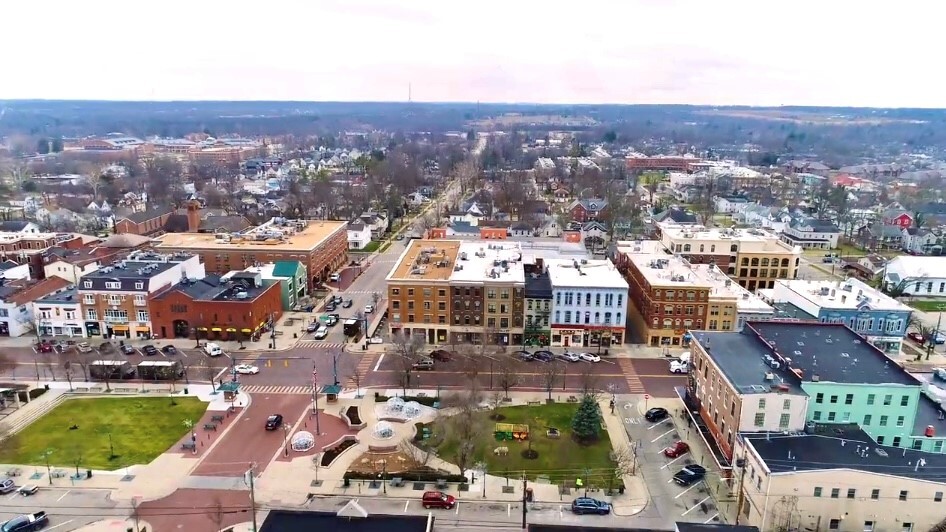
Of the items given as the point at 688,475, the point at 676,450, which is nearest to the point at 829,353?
the point at 676,450

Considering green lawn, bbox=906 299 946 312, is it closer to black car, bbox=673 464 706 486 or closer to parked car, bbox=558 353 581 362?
parked car, bbox=558 353 581 362

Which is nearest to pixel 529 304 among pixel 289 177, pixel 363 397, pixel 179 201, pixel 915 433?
pixel 363 397

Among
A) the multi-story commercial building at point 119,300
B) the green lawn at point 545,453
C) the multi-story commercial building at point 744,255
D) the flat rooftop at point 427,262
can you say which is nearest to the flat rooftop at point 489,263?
the flat rooftop at point 427,262

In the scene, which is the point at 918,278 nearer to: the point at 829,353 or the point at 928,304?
the point at 928,304

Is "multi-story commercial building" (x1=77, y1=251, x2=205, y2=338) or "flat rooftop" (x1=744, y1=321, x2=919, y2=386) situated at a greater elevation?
"flat rooftop" (x1=744, y1=321, x2=919, y2=386)

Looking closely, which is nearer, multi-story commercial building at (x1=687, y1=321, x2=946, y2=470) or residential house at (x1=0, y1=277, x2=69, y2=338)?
multi-story commercial building at (x1=687, y1=321, x2=946, y2=470)

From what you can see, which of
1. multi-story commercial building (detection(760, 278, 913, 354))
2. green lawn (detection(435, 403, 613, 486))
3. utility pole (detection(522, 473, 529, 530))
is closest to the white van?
green lawn (detection(435, 403, 613, 486))
